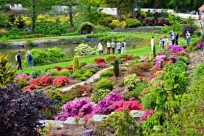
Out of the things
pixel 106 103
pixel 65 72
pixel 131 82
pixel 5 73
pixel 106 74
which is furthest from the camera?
pixel 65 72

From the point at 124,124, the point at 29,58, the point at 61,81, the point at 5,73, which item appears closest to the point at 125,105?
the point at 124,124

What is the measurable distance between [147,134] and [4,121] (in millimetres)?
3149

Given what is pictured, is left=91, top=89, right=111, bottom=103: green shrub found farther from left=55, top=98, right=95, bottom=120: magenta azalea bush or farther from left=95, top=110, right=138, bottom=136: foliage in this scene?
left=95, top=110, right=138, bottom=136: foliage

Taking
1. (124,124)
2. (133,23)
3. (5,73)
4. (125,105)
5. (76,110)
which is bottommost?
(76,110)

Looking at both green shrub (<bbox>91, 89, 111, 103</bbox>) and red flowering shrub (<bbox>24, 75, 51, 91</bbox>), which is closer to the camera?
green shrub (<bbox>91, 89, 111, 103</bbox>)

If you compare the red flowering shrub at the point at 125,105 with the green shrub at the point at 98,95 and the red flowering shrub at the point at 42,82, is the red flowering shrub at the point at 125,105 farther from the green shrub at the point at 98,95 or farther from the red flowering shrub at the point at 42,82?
the red flowering shrub at the point at 42,82

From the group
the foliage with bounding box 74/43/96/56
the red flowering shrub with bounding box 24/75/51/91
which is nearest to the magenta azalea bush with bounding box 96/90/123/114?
the red flowering shrub with bounding box 24/75/51/91

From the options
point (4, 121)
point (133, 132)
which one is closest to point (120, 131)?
point (133, 132)

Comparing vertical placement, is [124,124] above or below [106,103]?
above

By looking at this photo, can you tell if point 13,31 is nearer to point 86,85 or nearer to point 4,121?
point 86,85

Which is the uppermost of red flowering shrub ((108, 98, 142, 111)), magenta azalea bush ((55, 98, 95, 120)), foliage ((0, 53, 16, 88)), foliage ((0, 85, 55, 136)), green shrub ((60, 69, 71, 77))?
foliage ((0, 85, 55, 136))

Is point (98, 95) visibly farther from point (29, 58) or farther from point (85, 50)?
point (85, 50)

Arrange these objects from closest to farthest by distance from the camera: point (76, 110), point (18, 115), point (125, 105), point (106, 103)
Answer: point (18, 115) < point (125, 105) < point (76, 110) < point (106, 103)

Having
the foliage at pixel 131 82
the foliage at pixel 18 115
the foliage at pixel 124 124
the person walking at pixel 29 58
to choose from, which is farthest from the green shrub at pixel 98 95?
the person walking at pixel 29 58
